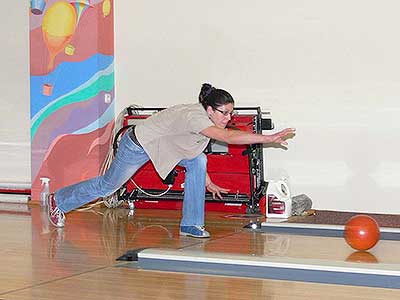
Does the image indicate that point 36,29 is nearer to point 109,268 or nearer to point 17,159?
point 17,159

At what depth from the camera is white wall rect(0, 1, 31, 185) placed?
794cm

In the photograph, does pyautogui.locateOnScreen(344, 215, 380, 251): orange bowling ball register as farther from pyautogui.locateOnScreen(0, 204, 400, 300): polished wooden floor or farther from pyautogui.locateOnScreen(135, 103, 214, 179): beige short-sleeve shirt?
pyautogui.locateOnScreen(135, 103, 214, 179): beige short-sleeve shirt

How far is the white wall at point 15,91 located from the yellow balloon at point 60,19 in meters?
0.41

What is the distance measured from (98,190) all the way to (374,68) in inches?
114

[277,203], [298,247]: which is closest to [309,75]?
[277,203]

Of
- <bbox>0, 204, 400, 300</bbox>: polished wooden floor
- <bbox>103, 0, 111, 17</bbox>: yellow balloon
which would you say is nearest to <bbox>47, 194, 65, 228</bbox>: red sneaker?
<bbox>0, 204, 400, 300</bbox>: polished wooden floor

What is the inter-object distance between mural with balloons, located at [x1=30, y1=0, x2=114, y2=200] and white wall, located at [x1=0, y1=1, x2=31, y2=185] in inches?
9.9

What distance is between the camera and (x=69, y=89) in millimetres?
7570

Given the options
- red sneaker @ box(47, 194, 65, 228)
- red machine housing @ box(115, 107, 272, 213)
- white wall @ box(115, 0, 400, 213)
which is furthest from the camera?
white wall @ box(115, 0, 400, 213)

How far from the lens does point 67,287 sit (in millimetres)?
3578

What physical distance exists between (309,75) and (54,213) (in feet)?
9.05

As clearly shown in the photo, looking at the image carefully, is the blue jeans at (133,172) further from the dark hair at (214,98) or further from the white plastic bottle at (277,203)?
the white plastic bottle at (277,203)

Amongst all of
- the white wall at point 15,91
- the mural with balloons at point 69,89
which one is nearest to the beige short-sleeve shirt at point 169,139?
the mural with balloons at point 69,89

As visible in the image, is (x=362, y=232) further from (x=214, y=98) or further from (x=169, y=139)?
(x=169, y=139)
